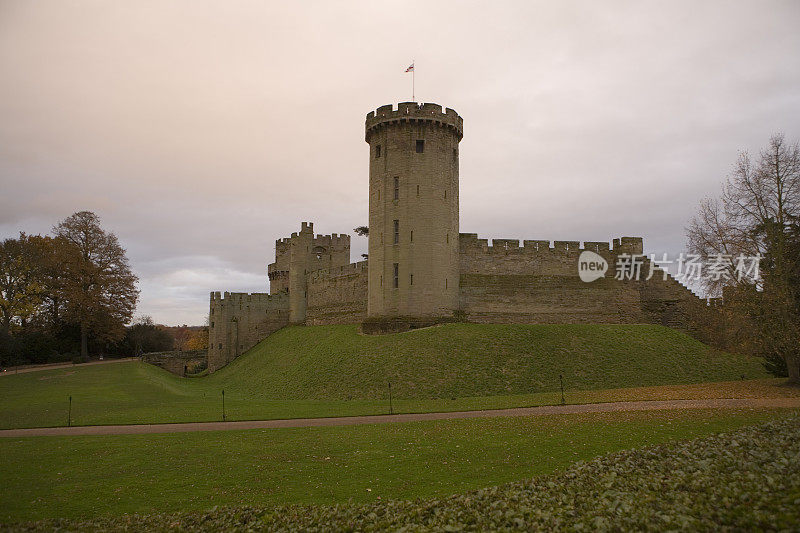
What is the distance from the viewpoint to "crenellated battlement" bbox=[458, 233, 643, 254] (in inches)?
1583

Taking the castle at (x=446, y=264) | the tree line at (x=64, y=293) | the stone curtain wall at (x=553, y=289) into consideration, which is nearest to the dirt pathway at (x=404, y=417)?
the castle at (x=446, y=264)

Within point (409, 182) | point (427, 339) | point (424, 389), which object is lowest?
point (424, 389)

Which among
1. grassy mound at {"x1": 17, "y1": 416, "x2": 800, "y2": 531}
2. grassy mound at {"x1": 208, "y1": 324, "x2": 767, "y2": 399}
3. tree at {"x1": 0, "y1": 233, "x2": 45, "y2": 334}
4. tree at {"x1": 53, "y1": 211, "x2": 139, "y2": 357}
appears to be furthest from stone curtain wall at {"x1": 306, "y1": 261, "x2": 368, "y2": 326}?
grassy mound at {"x1": 17, "y1": 416, "x2": 800, "y2": 531}

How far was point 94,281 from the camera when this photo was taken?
52844mm

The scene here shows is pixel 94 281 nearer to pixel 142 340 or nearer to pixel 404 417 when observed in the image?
pixel 142 340

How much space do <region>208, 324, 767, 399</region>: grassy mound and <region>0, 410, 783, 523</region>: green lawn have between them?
10060 mm

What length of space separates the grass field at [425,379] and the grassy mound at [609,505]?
12.6 meters

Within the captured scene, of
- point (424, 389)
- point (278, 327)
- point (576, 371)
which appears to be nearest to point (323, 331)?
point (278, 327)

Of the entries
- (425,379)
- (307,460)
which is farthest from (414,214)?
(307,460)

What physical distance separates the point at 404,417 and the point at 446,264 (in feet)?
57.1

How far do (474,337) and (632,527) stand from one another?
2612cm

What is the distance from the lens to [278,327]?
5831 cm

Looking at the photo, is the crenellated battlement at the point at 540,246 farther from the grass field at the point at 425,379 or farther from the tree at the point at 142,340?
the tree at the point at 142,340

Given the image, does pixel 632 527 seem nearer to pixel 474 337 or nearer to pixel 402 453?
pixel 402 453
